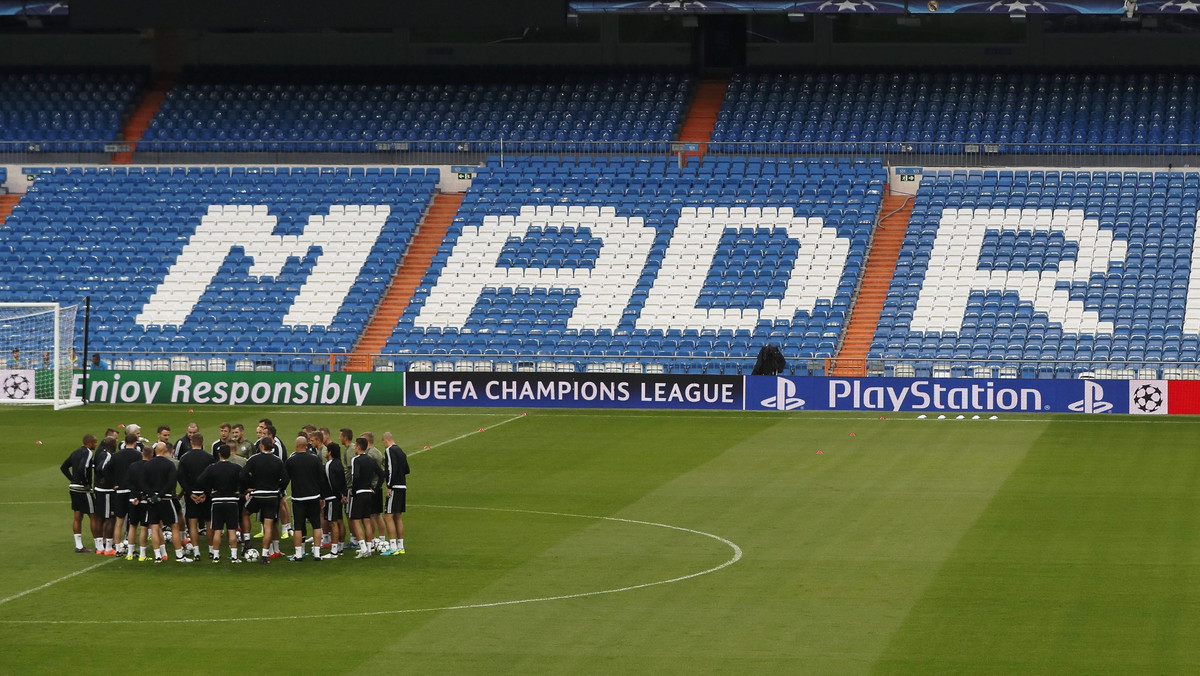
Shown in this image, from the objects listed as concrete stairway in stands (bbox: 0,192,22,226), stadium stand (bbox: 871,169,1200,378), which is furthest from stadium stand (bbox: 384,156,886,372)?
concrete stairway in stands (bbox: 0,192,22,226)

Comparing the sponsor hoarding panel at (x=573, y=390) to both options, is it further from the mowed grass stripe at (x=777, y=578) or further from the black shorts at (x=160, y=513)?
the black shorts at (x=160, y=513)

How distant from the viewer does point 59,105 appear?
57969 mm

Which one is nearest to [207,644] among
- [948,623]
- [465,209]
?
[948,623]

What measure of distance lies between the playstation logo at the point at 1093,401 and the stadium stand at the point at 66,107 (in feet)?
107

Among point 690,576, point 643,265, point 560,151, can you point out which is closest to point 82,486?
point 690,576

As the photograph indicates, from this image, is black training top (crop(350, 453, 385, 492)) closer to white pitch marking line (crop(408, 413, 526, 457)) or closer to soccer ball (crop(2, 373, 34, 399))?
white pitch marking line (crop(408, 413, 526, 457))

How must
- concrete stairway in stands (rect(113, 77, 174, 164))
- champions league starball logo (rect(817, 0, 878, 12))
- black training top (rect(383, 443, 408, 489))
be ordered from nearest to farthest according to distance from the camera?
black training top (rect(383, 443, 408, 489)), champions league starball logo (rect(817, 0, 878, 12)), concrete stairway in stands (rect(113, 77, 174, 164))

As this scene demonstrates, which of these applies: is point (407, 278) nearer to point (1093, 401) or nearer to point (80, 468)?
point (1093, 401)

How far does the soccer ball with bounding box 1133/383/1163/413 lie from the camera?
3956 centimetres

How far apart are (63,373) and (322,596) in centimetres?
2491

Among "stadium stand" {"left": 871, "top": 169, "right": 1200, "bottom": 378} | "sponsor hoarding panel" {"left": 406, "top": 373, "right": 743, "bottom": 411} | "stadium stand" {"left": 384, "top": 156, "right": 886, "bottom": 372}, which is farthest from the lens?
"stadium stand" {"left": 384, "top": 156, "right": 886, "bottom": 372}

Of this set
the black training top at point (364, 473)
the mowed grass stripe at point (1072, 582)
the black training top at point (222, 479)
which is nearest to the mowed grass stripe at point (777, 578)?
the mowed grass stripe at point (1072, 582)

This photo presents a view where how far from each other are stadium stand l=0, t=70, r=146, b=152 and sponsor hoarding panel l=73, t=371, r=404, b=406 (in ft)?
52.3

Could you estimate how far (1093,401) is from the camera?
131ft
